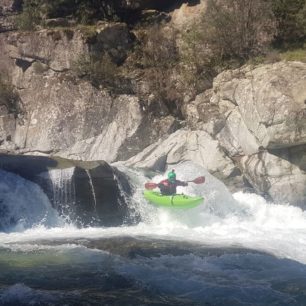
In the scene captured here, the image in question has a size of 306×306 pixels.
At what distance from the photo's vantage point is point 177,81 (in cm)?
2088

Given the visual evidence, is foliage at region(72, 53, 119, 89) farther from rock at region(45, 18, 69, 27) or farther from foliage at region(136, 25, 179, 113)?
rock at region(45, 18, 69, 27)

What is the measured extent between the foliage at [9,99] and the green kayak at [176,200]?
10150 mm

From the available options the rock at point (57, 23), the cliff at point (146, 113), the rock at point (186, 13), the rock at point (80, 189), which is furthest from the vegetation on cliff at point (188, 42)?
the rock at point (80, 189)

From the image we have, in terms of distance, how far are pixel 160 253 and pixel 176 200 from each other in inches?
142

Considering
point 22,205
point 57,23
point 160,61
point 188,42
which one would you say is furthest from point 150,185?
point 57,23

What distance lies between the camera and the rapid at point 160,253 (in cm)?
841

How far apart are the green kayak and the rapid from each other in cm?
32

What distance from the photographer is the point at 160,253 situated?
10781 millimetres

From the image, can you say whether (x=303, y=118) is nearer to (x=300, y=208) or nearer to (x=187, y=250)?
(x=300, y=208)

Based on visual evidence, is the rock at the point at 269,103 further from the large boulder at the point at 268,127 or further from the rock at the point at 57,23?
the rock at the point at 57,23

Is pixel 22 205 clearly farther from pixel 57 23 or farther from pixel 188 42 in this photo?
pixel 57 23

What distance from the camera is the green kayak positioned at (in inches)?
558

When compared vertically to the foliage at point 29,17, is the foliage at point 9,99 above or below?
below

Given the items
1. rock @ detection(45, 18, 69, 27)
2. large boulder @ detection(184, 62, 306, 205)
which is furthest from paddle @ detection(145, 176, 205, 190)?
rock @ detection(45, 18, 69, 27)
